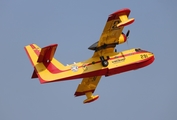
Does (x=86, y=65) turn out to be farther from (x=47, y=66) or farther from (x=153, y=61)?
→ (x=153, y=61)

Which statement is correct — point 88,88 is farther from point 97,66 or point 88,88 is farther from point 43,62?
point 43,62

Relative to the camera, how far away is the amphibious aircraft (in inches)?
1391

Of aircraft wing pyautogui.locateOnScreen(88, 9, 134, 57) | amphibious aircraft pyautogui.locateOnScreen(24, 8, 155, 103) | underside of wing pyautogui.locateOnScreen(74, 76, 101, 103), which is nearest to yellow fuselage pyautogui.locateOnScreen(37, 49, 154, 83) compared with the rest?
amphibious aircraft pyautogui.locateOnScreen(24, 8, 155, 103)

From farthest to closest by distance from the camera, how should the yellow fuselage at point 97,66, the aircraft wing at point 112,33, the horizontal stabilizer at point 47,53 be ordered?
the yellow fuselage at point 97,66 < the horizontal stabilizer at point 47,53 < the aircraft wing at point 112,33

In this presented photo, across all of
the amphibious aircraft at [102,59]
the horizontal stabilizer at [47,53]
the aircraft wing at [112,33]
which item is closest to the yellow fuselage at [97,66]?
the amphibious aircraft at [102,59]

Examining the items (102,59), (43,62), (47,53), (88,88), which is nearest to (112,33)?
(102,59)

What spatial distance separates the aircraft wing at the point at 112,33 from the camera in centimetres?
3459

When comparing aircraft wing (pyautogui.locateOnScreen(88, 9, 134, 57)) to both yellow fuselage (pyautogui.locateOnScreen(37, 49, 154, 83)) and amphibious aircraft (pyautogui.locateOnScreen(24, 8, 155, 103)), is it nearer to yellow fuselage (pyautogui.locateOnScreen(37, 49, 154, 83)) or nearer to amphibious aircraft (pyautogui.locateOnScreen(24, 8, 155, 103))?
amphibious aircraft (pyautogui.locateOnScreen(24, 8, 155, 103))

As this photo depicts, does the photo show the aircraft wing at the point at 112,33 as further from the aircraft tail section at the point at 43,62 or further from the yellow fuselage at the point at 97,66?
the aircraft tail section at the point at 43,62

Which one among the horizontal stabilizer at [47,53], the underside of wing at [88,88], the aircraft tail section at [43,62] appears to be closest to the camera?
the horizontal stabilizer at [47,53]

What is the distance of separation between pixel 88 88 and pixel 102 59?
6.62 m

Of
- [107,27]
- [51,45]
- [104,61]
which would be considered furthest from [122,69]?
[51,45]

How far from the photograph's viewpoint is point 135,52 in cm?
3931

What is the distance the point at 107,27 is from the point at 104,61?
346cm
